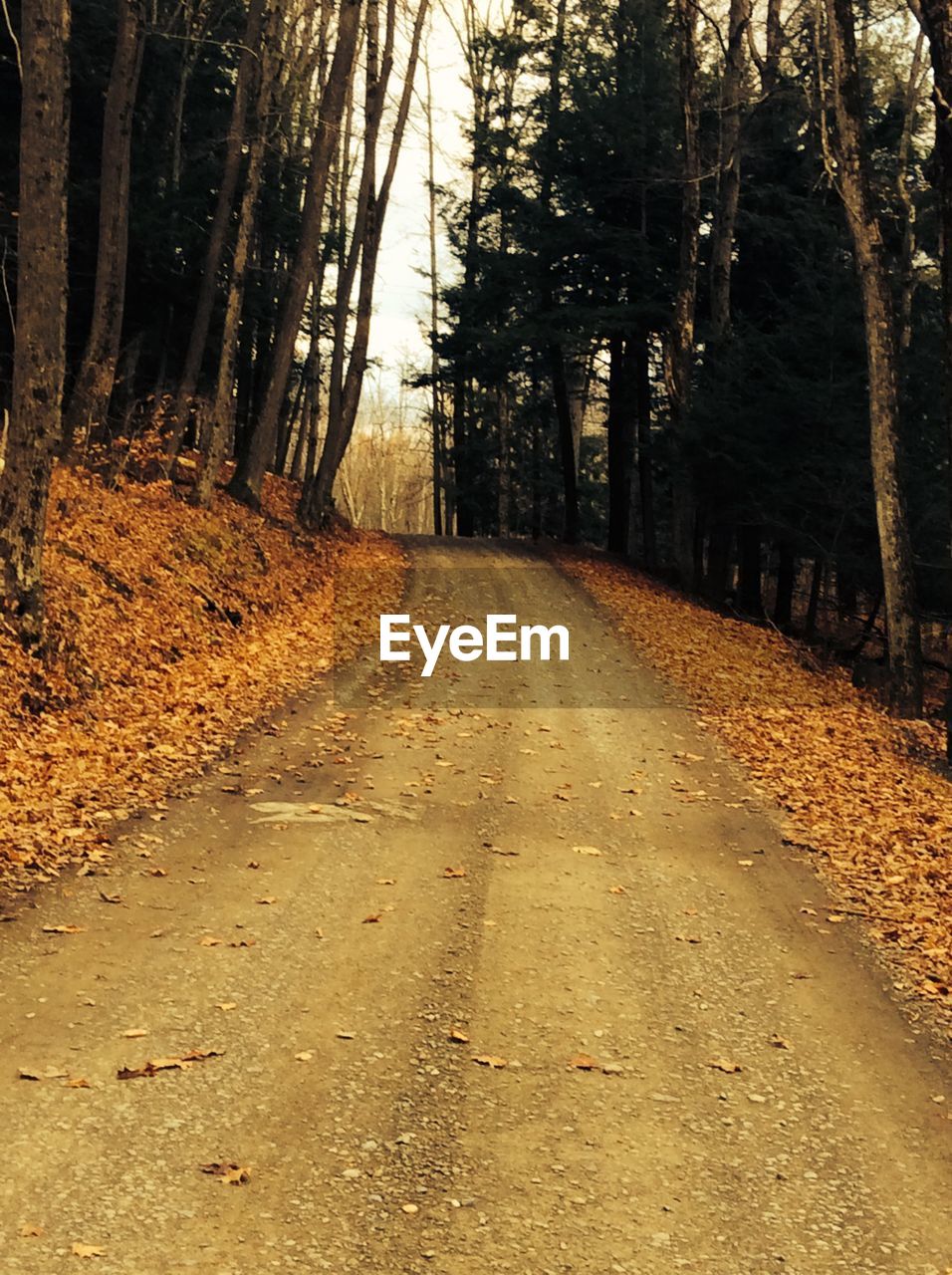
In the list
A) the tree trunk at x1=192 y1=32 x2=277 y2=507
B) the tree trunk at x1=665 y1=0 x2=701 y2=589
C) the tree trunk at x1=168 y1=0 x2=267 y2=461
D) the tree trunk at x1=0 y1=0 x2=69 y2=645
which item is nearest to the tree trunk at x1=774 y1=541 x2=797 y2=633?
the tree trunk at x1=665 y1=0 x2=701 y2=589

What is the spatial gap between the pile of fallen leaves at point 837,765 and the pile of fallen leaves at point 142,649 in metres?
5.31

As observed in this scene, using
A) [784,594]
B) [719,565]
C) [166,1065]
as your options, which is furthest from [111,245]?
[166,1065]

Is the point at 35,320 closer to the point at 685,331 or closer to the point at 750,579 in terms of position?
the point at 685,331

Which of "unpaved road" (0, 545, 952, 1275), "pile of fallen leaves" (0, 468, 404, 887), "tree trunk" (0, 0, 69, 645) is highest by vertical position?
"tree trunk" (0, 0, 69, 645)

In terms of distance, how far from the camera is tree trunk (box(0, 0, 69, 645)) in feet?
39.1

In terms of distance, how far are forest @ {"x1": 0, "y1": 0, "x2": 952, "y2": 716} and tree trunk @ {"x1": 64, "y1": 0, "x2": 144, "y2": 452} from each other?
0.17 ft

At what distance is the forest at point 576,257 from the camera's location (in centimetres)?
1545

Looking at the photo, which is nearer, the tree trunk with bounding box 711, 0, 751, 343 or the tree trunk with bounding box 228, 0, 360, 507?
the tree trunk with bounding box 228, 0, 360, 507

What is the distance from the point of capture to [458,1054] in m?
5.87

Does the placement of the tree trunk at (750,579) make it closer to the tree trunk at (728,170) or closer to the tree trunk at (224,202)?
the tree trunk at (728,170)

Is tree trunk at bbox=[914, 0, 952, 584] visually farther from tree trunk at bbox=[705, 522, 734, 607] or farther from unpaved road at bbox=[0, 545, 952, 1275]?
tree trunk at bbox=[705, 522, 734, 607]

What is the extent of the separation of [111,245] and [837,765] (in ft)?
46.3

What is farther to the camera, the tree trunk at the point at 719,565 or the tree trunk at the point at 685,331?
the tree trunk at the point at 719,565

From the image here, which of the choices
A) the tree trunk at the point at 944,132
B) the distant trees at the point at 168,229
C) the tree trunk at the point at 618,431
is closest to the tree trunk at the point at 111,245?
the distant trees at the point at 168,229
